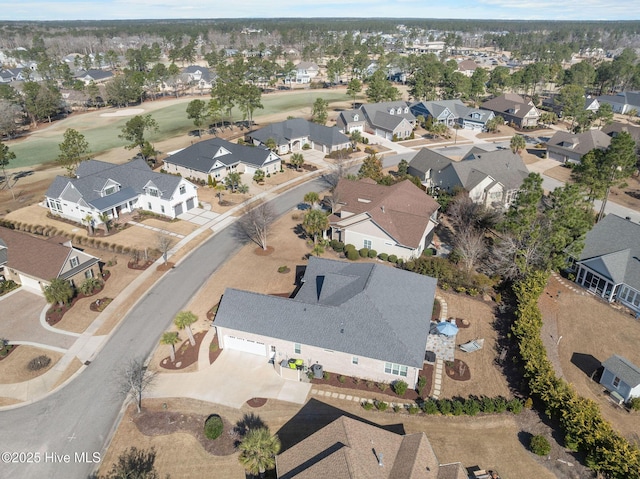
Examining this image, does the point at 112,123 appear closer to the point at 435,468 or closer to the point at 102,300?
the point at 102,300

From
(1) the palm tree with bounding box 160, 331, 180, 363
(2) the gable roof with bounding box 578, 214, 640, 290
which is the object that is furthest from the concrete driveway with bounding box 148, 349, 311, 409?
(2) the gable roof with bounding box 578, 214, 640, 290

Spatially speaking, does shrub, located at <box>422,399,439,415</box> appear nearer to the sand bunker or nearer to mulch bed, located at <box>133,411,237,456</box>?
mulch bed, located at <box>133,411,237,456</box>

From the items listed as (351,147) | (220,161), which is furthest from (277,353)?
(351,147)

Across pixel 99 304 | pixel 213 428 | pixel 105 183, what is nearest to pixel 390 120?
pixel 105 183

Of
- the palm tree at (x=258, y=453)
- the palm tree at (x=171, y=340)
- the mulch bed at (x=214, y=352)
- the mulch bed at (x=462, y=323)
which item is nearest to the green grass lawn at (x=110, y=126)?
the palm tree at (x=171, y=340)

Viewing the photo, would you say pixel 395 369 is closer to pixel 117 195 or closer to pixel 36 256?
pixel 36 256
